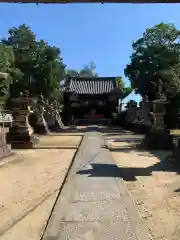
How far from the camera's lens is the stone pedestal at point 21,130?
13023 millimetres

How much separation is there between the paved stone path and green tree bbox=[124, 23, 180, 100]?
19674 millimetres

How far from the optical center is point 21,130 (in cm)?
1347

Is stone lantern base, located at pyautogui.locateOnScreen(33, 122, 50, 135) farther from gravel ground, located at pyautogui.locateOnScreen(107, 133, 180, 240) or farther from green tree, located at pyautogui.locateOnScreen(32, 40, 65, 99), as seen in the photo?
gravel ground, located at pyautogui.locateOnScreen(107, 133, 180, 240)

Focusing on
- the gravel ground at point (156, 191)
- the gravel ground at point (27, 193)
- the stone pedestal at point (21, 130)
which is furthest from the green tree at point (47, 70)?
the gravel ground at point (156, 191)

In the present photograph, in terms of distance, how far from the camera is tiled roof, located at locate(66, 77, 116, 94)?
1604 inches

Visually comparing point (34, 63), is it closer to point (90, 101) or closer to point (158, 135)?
point (90, 101)

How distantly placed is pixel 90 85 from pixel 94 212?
38.9 m

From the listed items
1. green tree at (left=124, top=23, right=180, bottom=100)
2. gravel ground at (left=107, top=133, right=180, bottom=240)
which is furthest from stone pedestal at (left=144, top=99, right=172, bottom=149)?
green tree at (left=124, top=23, right=180, bottom=100)

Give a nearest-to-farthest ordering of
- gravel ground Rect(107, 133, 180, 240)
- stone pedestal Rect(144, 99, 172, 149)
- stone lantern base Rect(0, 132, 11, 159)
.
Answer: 1. gravel ground Rect(107, 133, 180, 240)
2. stone lantern base Rect(0, 132, 11, 159)
3. stone pedestal Rect(144, 99, 172, 149)

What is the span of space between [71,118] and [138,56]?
43.7ft

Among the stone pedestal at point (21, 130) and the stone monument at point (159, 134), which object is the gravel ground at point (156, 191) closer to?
the stone monument at point (159, 134)

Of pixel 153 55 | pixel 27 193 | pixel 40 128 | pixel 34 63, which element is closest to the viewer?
pixel 27 193

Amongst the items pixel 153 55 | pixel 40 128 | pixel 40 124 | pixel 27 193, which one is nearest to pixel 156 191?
pixel 27 193

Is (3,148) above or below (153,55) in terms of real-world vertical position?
below
